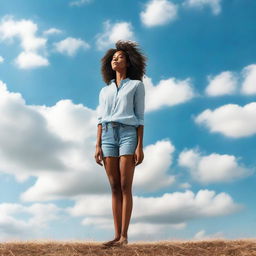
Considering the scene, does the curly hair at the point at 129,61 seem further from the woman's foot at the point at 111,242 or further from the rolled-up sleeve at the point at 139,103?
the woman's foot at the point at 111,242

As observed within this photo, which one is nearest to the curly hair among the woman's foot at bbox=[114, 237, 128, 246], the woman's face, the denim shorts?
the woman's face

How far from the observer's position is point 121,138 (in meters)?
7.87

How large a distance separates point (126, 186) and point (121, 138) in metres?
0.81

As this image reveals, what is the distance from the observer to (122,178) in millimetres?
7801

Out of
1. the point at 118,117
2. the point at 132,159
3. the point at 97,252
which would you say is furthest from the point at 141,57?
the point at 97,252

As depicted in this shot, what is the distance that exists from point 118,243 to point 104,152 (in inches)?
60.6

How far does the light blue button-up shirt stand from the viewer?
790cm

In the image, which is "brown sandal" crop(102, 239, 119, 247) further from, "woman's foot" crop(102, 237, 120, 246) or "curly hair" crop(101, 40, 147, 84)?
"curly hair" crop(101, 40, 147, 84)

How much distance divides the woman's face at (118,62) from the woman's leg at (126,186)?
172cm

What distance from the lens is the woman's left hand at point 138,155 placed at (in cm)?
778

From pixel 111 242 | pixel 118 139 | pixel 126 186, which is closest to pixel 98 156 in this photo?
pixel 118 139

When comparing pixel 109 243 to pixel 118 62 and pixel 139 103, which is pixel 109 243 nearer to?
pixel 139 103

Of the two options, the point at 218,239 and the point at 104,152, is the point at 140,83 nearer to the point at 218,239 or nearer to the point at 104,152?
the point at 104,152

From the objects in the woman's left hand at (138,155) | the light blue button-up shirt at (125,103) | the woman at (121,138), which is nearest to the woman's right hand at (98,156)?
the woman at (121,138)
